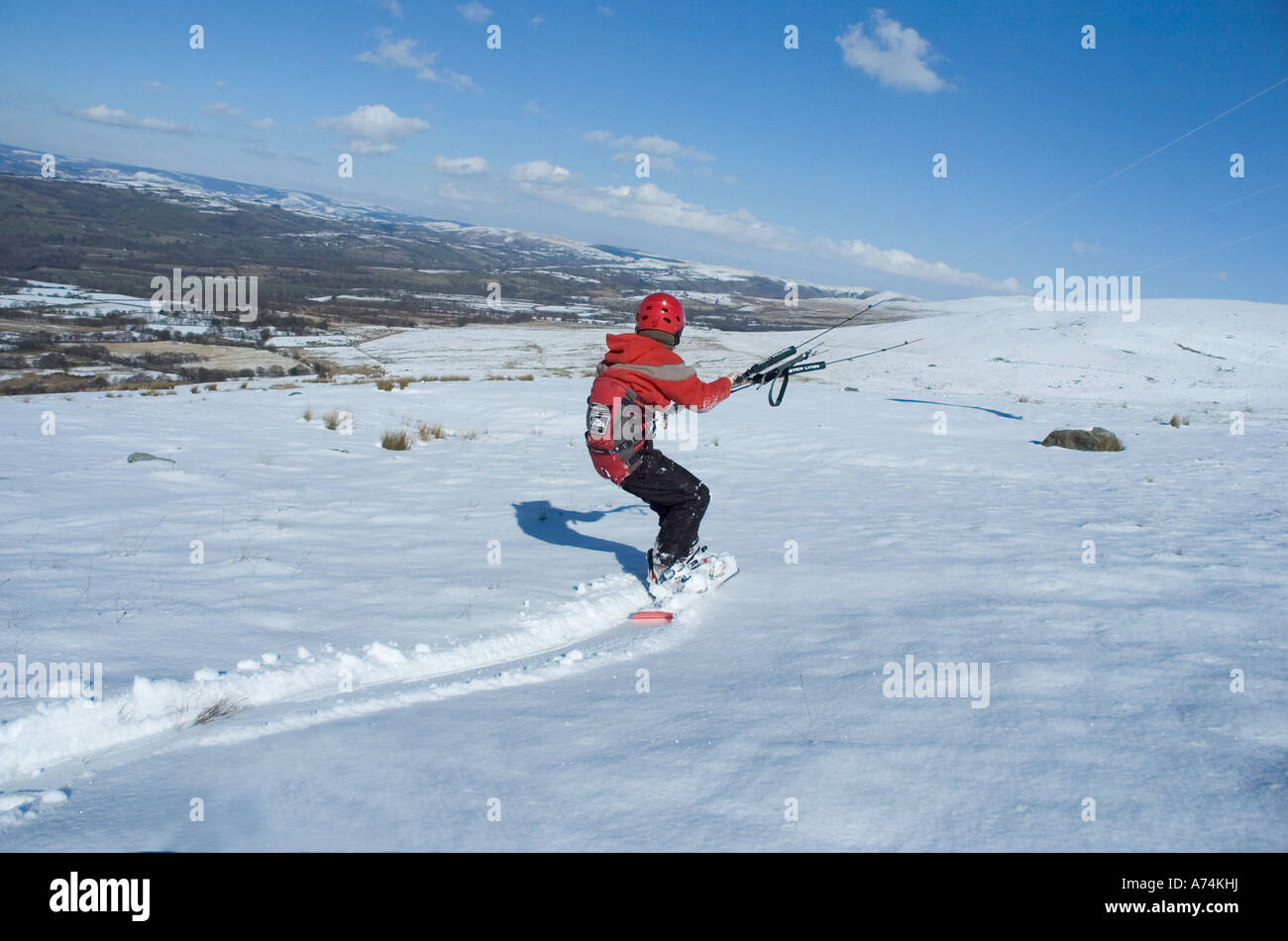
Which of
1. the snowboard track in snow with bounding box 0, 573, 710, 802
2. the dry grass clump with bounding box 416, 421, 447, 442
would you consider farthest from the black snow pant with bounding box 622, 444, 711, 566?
the dry grass clump with bounding box 416, 421, 447, 442

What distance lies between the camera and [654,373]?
4785 mm

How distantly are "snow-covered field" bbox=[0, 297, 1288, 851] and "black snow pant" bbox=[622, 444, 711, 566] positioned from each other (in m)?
0.45

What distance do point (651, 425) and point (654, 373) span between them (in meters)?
0.40

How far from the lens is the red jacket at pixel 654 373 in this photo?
480 cm

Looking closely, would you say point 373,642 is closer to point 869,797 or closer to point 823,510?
point 869,797

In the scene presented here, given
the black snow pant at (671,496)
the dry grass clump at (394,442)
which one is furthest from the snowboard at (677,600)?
the dry grass clump at (394,442)

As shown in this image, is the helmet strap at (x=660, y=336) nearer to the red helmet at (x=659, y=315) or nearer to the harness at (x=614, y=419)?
the red helmet at (x=659, y=315)

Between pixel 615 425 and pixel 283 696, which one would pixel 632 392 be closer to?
pixel 615 425

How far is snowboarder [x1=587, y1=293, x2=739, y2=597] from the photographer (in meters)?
4.83

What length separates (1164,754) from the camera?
2.61 metres

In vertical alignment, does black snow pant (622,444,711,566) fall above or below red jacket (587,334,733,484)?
below

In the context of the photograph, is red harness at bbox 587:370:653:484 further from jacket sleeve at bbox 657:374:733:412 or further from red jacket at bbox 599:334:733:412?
jacket sleeve at bbox 657:374:733:412

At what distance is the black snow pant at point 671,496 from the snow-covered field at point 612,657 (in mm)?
452
